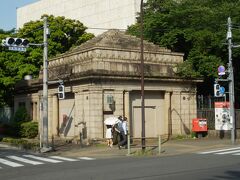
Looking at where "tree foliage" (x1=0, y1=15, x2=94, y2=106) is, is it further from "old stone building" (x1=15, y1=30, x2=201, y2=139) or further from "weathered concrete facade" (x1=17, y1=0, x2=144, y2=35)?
"weathered concrete facade" (x1=17, y1=0, x2=144, y2=35)

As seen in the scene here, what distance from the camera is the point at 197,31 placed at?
3634cm

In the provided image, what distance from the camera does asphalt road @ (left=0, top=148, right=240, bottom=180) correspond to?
1495 centimetres

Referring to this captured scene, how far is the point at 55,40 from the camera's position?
51000 mm

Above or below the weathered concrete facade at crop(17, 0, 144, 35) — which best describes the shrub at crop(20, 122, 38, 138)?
below

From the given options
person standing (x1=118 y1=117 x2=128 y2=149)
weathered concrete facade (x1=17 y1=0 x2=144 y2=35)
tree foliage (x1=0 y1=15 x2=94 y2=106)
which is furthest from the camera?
weathered concrete facade (x1=17 y1=0 x2=144 y2=35)

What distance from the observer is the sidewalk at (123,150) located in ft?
81.8

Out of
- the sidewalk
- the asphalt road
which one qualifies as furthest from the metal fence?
the asphalt road

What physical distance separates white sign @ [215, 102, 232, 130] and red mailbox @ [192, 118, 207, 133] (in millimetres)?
1255

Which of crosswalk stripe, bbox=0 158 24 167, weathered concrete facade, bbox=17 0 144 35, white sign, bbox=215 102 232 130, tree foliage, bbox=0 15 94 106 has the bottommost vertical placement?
crosswalk stripe, bbox=0 158 24 167

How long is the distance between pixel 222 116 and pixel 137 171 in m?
16.2

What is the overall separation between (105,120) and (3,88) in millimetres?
19149

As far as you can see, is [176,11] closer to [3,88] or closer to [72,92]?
[72,92]

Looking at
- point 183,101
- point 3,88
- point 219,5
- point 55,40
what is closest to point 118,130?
point 183,101

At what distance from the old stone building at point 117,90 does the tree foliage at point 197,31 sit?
1686mm
